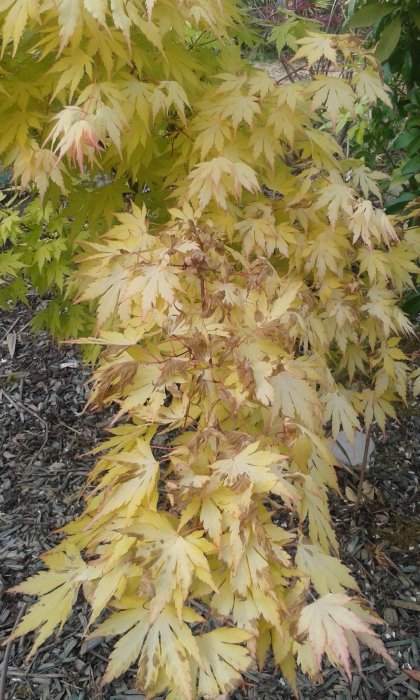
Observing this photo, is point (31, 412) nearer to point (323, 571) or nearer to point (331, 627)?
point (323, 571)

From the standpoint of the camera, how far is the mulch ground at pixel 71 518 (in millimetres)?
2145

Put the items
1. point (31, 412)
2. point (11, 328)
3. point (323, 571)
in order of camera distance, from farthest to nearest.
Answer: point (11, 328) < point (31, 412) < point (323, 571)

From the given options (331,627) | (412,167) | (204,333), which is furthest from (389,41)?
(331,627)

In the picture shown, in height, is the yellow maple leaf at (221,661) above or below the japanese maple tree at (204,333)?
below

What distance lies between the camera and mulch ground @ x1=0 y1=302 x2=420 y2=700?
2.14 meters

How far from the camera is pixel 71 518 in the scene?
276cm

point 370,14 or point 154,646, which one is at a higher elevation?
Result: point 370,14

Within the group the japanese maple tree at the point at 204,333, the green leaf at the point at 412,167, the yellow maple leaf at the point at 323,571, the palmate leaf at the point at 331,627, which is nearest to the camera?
the palmate leaf at the point at 331,627

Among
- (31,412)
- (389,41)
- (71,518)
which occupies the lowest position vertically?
(31,412)

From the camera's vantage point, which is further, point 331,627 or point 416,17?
point 416,17

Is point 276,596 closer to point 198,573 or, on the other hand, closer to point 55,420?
point 198,573

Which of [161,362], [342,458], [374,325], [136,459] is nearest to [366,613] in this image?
[136,459]

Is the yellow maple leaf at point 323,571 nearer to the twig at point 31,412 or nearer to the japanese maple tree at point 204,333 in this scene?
the japanese maple tree at point 204,333

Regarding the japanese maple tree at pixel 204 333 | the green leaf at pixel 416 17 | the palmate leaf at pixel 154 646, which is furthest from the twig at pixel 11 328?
the palmate leaf at pixel 154 646
